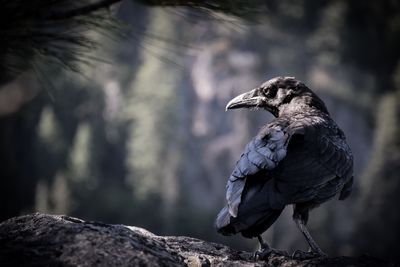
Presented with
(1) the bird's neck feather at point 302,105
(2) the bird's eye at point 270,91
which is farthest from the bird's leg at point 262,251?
(2) the bird's eye at point 270,91

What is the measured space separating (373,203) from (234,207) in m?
37.3

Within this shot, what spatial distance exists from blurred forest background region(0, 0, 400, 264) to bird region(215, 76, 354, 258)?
29.3 m

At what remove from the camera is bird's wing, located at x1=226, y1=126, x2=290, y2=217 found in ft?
12.4

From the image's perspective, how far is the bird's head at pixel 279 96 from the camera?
16.6 ft

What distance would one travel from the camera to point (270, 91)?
16.8 feet

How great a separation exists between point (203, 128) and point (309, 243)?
46.5m

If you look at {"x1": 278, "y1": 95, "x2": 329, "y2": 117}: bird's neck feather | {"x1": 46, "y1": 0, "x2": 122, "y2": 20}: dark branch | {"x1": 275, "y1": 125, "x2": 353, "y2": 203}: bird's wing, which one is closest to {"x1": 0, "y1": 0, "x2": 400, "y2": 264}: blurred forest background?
{"x1": 278, "y1": 95, "x2": 329, "y2": 117}: bird's neck feather

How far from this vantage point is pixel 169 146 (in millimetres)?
46938

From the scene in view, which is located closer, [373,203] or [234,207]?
[234,207]

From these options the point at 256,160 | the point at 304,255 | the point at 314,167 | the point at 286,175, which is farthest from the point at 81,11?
the point at 304,255

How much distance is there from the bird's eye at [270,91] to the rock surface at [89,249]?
71.1 inches

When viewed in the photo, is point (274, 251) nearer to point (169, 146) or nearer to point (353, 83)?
point (169, 146)

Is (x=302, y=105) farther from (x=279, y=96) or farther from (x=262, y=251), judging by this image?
(x=262, y=251)

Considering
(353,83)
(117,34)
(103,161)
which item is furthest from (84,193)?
(117,34)
